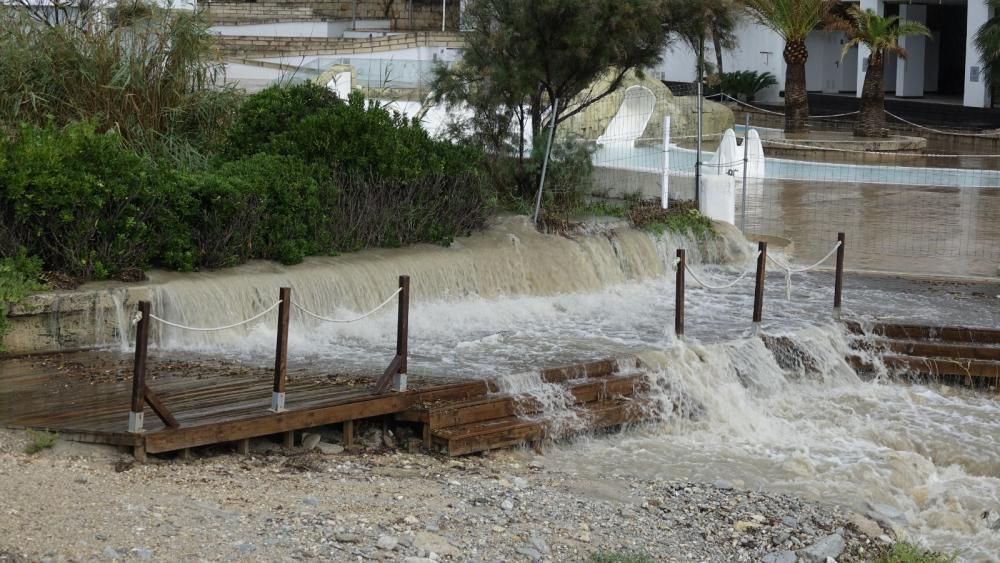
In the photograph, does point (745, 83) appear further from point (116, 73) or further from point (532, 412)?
point (532, 412)

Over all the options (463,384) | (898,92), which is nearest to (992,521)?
(463,384)

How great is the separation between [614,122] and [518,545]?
647 inches

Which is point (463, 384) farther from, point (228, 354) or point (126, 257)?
point (126, 257)

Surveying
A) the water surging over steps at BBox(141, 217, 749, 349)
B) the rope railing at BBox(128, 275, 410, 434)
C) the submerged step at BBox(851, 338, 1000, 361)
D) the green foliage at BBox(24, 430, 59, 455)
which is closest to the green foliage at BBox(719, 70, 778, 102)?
the water surging over steps at BBox(141, 217, 749, 349)

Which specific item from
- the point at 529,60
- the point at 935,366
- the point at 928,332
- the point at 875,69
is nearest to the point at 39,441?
the point at 935,366

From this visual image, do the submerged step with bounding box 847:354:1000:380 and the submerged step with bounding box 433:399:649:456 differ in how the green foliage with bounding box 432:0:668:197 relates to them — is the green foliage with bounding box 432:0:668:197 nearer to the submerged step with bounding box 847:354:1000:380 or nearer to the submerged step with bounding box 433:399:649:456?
the submerged step with bounding box 847:354:1000:380

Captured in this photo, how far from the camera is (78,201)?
36.9ft

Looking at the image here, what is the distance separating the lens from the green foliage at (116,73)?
13.5m

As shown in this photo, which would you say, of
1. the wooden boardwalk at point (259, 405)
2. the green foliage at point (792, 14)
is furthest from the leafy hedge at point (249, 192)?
the green foliage at point (792, 14)

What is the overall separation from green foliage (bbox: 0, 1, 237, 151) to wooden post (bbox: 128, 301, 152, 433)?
18.1ft

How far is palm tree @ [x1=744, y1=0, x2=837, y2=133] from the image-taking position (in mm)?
32719

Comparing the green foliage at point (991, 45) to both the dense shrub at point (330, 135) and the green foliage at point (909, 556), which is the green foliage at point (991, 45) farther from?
the green foliage at point (909, 556)

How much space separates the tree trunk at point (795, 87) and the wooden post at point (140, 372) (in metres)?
27.3

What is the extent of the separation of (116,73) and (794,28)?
2295 centimetres
